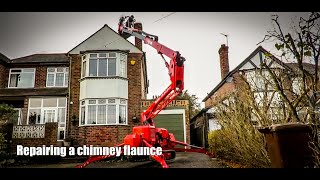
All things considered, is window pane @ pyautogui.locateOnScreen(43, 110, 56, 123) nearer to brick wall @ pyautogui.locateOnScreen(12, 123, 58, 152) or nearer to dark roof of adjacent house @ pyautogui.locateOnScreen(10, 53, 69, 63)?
brick wall @ pyautogui.locateOnScreen(12, 123, 58, 152)

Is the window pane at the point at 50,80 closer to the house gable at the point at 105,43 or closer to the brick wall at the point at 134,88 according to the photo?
the house gable at the point at 105,43

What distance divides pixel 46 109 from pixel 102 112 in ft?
6.88

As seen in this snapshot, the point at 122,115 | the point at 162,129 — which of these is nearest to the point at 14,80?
the point at 122,115

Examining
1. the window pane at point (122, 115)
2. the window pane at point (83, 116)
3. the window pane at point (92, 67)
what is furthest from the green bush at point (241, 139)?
the window pane at point (92, 67)

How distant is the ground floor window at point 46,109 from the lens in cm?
931

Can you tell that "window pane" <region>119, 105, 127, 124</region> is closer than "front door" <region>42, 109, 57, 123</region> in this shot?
Yes

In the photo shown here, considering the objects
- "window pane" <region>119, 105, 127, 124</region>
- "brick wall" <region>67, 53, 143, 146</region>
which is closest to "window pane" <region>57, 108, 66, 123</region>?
"brick wall" <region>67, 53, 143, 146</region>

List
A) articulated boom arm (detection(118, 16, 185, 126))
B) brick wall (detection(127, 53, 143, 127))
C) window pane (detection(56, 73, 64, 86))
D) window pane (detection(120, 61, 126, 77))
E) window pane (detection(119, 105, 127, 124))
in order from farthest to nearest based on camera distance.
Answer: window pane (detection(56, 73, 64, 86)) < window pane (detection(120, 61, 126, 77)) < brick wall (detection(127, 53, 143, 127)) < window pane (detection(119, 105, 127, 124)) < articulated boom arm (detection(118, 16, 185, 126))

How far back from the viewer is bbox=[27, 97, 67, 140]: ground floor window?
931 centimetres

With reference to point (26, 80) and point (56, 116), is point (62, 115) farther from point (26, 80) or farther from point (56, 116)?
point (26, 80)

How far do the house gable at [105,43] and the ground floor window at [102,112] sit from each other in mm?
1964

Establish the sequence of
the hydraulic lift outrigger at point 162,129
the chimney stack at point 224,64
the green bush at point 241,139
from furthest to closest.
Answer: the chimney stack at point 224,64, the hydraulic lift outrigger at point 162,129, the green bush at point 241,139

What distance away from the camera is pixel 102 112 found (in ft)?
29.5
